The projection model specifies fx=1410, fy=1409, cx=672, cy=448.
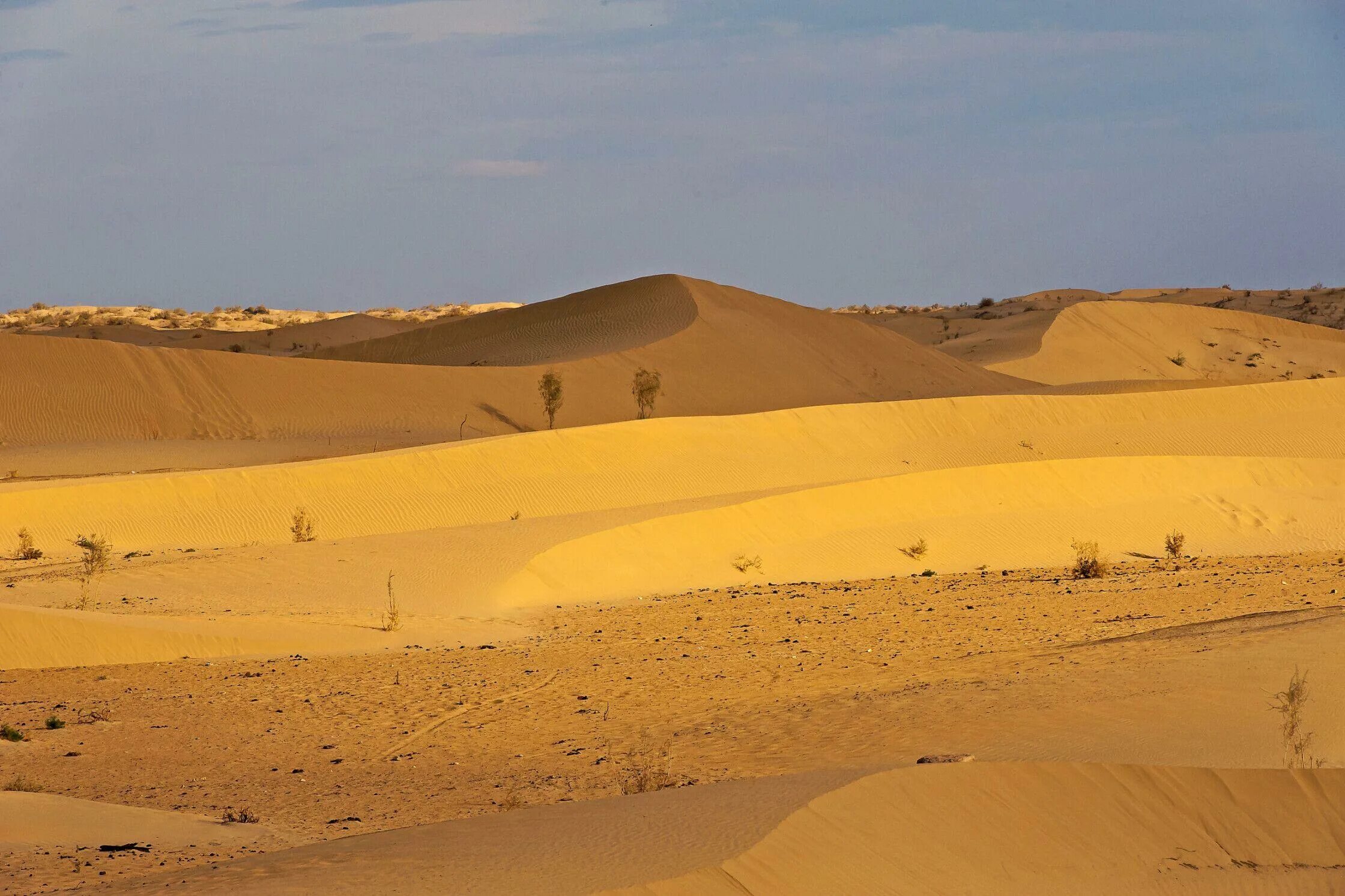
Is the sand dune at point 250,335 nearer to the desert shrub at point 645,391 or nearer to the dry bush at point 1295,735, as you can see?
the desert shrub at point 645,391

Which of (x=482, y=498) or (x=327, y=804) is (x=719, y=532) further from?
(x=327, y=804)

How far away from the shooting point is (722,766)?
829 cm

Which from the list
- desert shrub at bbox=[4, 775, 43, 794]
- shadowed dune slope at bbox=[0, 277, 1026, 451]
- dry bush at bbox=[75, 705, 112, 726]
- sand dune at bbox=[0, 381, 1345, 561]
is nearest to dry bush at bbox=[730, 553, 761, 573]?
sand dune at bbox=[0, 381, 1345, 561]

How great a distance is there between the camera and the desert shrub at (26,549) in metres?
18.1

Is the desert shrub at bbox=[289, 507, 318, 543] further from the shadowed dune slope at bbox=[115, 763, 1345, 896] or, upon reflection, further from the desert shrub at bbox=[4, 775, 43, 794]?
the shadowed dune slope at bbox=[115, 763, 1345, 896]

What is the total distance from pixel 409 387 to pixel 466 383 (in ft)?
5.37

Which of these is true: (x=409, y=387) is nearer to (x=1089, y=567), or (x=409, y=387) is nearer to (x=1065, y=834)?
(x=1089, y=567)

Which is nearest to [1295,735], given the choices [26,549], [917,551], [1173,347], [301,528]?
[917,551]

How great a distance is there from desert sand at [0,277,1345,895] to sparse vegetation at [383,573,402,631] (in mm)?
96

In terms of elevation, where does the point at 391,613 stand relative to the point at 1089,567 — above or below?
above

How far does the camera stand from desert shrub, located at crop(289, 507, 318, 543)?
1948 centimetres

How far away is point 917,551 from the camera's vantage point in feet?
68.5

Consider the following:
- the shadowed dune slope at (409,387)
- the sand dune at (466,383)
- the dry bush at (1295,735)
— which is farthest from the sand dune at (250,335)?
the dry bush at (1295,735)

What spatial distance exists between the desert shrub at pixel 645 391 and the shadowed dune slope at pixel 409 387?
74 centimetres
